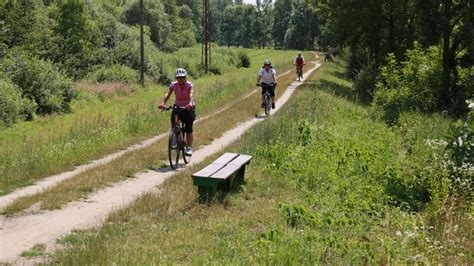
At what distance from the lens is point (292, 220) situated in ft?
23.9

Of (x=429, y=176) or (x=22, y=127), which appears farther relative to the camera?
(x=22, y=127)

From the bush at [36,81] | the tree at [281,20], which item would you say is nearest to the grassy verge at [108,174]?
the bush at [36,81]

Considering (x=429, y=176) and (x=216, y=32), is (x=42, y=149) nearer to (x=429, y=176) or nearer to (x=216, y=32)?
(x=429, y=176)

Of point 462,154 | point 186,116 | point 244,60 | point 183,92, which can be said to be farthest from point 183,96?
point 244,60

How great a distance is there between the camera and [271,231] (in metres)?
6.39

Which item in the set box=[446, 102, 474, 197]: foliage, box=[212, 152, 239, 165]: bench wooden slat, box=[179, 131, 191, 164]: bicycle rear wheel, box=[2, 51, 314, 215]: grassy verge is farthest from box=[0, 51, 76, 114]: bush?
box=[446, 102, 474, 197]: foliage

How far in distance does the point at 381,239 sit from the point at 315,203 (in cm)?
217

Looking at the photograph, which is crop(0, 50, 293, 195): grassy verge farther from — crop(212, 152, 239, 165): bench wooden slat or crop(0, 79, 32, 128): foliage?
crop(212, 152, 239, 165): bench wooden slat

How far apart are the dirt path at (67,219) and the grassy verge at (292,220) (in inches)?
Result: 14.9

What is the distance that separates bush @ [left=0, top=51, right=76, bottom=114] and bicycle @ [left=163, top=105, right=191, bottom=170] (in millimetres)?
13615

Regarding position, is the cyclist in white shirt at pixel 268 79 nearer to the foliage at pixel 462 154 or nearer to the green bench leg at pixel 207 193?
the foliage at pixel 462 154

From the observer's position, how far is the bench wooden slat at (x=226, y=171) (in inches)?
308

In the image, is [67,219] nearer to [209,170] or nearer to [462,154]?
[209,170]

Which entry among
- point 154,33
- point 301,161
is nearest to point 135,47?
point 154,33
